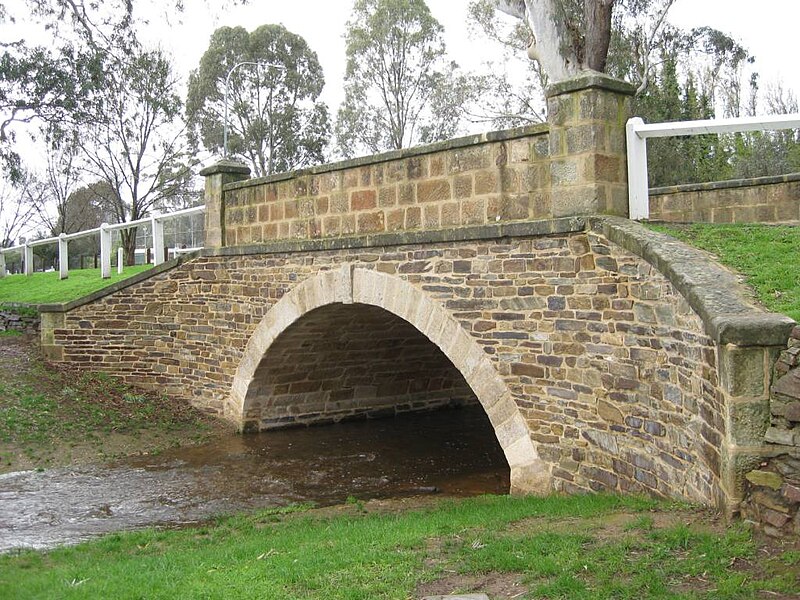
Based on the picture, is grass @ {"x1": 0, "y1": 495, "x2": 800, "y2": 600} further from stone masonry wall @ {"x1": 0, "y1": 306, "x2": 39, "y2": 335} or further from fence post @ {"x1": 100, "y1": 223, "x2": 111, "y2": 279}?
fence post @ {"x1": 100, "y1": 223, "x2": 111, "y2": 279}

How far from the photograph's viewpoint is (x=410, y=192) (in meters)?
8.53

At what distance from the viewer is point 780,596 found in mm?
3857

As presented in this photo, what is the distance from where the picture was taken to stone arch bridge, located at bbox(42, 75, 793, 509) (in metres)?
5.45

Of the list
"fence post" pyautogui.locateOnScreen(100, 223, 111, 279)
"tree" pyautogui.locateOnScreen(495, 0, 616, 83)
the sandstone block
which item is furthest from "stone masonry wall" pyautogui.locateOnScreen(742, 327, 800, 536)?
"fence post" pyautogui.locateOnScreen(100, 223, 111, 279)

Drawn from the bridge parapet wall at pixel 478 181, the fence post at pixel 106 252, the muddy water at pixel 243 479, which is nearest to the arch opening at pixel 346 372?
the muddy water at pixel 243 479

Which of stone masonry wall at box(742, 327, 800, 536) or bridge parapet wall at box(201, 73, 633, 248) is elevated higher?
bridge parapet wall at box(201, 73, 633, 248)

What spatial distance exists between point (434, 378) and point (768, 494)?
379 inches

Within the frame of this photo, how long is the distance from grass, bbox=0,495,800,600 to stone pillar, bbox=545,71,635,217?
7.88 feet

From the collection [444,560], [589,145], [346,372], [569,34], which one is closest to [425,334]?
[589,145]

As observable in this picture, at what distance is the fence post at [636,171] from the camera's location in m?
6.82

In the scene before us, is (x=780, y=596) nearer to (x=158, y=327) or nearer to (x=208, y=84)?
(x=158, y=327)

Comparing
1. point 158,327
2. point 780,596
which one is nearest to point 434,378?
point 158,327

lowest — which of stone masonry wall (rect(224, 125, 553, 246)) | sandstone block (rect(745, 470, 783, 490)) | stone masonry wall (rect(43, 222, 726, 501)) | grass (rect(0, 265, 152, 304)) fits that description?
sandstone block (rect(745, 470, 783, 490))

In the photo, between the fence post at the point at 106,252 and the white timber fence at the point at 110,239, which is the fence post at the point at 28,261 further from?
the fence post at the point at 106,252
